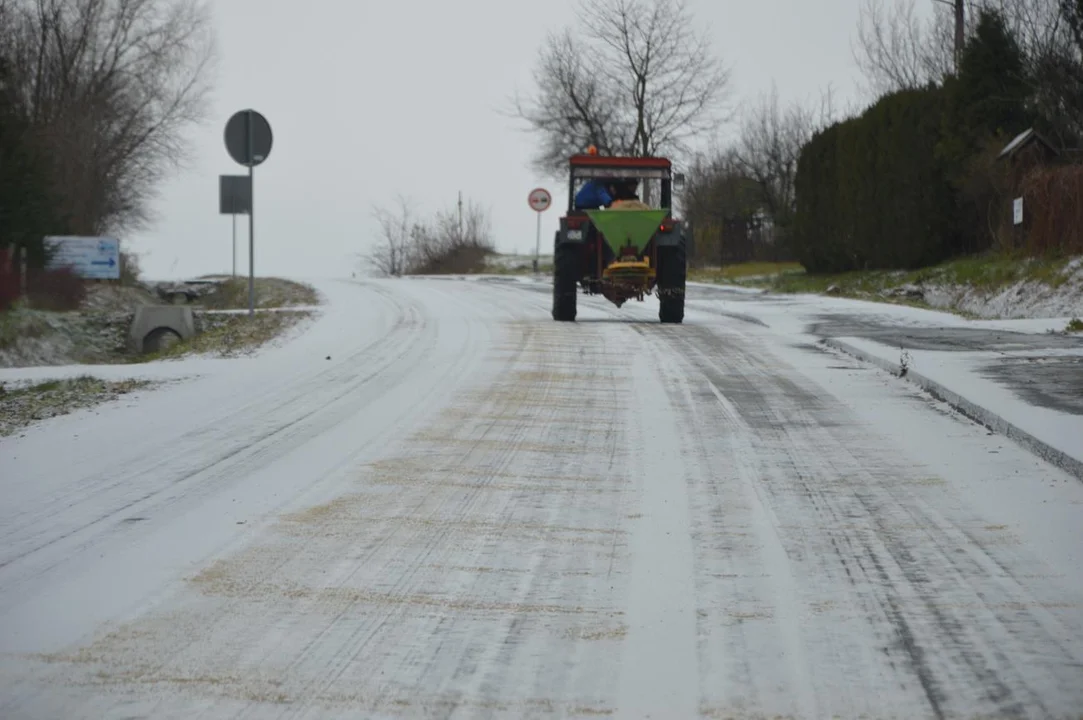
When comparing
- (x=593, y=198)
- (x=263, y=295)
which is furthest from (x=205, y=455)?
(x=263, y=295)

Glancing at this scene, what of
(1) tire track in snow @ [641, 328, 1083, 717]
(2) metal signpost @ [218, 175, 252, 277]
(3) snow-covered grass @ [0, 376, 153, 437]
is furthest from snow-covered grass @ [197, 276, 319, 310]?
(1) tire track in snow @ [641, 328, 1083, 717]

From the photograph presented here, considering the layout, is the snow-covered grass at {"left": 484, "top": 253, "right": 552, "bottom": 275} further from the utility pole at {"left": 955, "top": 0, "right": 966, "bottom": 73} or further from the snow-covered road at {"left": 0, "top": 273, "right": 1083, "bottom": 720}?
the snow-covered road at {"left": 0, "top": 273, "right": 1083, "bottom": 720}

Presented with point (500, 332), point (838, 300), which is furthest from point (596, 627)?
point (838, 300)

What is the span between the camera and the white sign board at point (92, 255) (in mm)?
29438

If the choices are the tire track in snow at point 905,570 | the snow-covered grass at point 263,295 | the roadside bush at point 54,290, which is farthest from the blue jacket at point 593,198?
the roadside bush at point 54,290

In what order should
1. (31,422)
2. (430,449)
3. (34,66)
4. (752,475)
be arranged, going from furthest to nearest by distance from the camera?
(34,66), (31,422), (430,449), (752,475)

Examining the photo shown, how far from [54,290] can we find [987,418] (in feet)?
69.8

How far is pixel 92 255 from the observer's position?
1168 inches

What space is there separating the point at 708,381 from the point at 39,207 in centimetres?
2144

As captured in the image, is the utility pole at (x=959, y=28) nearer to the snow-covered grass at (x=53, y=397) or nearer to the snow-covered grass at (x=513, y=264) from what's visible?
the snow-covered grass at (x=513, y=264)

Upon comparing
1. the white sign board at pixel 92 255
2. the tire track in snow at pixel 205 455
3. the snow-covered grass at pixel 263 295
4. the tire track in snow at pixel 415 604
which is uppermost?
the white sign board at pixel 92 255

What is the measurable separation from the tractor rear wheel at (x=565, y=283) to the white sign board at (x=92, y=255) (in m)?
15.6

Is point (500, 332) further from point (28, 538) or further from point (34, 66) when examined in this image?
point (34, 66)

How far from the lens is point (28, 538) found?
5.53 m
